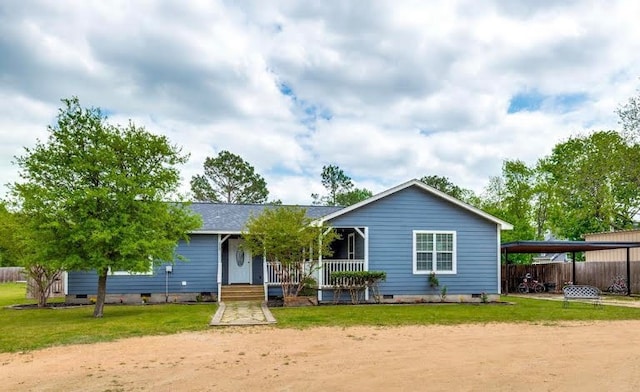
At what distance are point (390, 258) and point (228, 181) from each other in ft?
103

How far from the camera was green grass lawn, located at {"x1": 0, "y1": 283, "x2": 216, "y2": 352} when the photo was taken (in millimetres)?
10087

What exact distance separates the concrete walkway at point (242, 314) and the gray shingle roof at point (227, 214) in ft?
9.61

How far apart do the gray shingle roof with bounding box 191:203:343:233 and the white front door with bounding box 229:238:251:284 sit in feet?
2.95

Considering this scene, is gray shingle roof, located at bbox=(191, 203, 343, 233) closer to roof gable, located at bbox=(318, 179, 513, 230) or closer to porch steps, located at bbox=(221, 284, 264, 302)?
porch steps, located at bbox=(221, 284, 264, 302)

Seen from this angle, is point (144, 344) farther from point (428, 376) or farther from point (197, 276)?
point (197, 276)

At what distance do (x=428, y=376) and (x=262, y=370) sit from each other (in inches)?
88.9

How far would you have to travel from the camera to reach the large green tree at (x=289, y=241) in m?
16.5

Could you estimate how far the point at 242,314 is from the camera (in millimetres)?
14023

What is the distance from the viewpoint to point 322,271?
17.8 meters

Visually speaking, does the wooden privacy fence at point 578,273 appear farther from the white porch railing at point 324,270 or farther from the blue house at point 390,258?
the white porch railing at point 324,270

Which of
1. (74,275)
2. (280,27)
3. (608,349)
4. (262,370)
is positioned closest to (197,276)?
(74,275)

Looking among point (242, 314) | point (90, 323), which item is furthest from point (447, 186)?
point (90, 323)

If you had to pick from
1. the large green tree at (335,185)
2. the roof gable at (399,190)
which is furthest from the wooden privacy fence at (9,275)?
the roof gable at (399,190)

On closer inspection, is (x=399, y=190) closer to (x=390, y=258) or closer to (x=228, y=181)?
(x=390, y=258)
